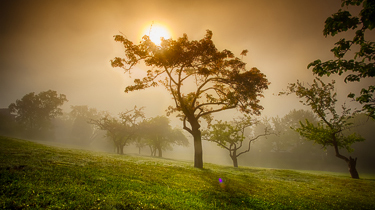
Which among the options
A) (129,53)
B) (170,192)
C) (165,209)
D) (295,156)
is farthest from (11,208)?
(295,156)

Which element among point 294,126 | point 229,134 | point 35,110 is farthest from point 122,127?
point 294,126

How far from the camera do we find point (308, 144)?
80188 mm

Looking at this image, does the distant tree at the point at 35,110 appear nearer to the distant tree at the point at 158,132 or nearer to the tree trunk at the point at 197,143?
the distant tree at the point at 158,132

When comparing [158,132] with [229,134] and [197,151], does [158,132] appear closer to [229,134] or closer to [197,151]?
[229,134]

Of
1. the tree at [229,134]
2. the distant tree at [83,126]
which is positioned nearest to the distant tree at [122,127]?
the tree at [229,134]

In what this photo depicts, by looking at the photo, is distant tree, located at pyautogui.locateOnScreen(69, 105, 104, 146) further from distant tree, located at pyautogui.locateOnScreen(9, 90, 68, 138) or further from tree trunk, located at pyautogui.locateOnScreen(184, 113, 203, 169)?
tree trunk, located at pyautogui.locateOnScreen(184, 113, 203, 169)

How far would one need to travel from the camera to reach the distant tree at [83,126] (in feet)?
330

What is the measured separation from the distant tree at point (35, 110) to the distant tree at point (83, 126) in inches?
688

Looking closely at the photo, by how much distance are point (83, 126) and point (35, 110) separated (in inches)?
1110

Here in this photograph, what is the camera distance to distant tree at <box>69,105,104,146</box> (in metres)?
101

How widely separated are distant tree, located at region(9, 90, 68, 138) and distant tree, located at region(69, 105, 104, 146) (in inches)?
688

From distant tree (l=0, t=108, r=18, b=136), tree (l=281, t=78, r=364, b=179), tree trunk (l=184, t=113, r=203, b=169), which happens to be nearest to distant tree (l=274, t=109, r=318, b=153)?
tree (l=281, t=78, r=364, b=179)

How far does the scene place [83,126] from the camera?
10231cm

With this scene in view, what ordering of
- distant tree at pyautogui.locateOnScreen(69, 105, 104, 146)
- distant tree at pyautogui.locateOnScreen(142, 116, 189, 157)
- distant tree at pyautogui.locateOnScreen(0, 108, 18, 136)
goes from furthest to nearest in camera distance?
1. distant tree at pyautogui.locateOnScreen(69, 105, 104, 146)
2. distant tree at pyautogui.locateOnScreen(0, 108, 18, 136)
3. distant tree at pyautogui.locateOnScreen(142, 116, 189, 157)
